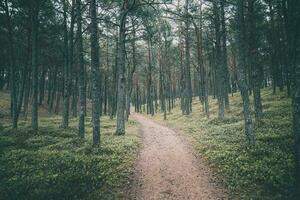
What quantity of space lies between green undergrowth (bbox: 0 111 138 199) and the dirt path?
619 mm

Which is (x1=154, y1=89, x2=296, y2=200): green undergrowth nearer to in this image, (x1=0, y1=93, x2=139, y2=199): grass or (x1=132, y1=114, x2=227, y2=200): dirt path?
(x1=132, y1=114, x2=227, y2=200): dirt path

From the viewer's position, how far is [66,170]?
10.4 meters

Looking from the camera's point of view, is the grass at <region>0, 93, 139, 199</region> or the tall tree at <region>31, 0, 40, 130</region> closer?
the grass at <region>0, 93, 139, 199</region>

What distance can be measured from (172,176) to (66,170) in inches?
171

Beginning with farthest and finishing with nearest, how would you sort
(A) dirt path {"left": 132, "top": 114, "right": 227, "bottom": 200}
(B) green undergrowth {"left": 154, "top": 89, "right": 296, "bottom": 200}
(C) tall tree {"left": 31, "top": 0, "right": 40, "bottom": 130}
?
(C) tall tree {"left": 31, "top": 0, "right": 40, "bottom": 130} < (A) dirt path {"left": 132, "top": 114, "right": 227, "bottom": 200} < (B) green undergrowth {"left": 154, "top": 89, "right": 296, "bottom": 200}

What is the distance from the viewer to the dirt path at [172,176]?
8867 mm

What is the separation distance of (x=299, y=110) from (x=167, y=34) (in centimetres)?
2785

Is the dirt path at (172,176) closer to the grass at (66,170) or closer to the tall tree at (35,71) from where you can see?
the grass at (66,170)

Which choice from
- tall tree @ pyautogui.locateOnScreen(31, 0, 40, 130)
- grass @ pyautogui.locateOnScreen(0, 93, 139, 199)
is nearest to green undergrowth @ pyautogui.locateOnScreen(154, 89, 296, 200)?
grass @ pyautogui.locateOnScreen(0, 93, 139, 199)

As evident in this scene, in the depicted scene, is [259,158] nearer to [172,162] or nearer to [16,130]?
[172,162]

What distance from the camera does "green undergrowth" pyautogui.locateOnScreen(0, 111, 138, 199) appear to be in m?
8.82

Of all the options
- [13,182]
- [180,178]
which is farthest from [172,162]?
[13,182]

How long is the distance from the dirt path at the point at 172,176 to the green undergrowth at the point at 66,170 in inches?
24.4

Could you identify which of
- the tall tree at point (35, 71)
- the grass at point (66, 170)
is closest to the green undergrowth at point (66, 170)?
the grass at point (66, 170)
